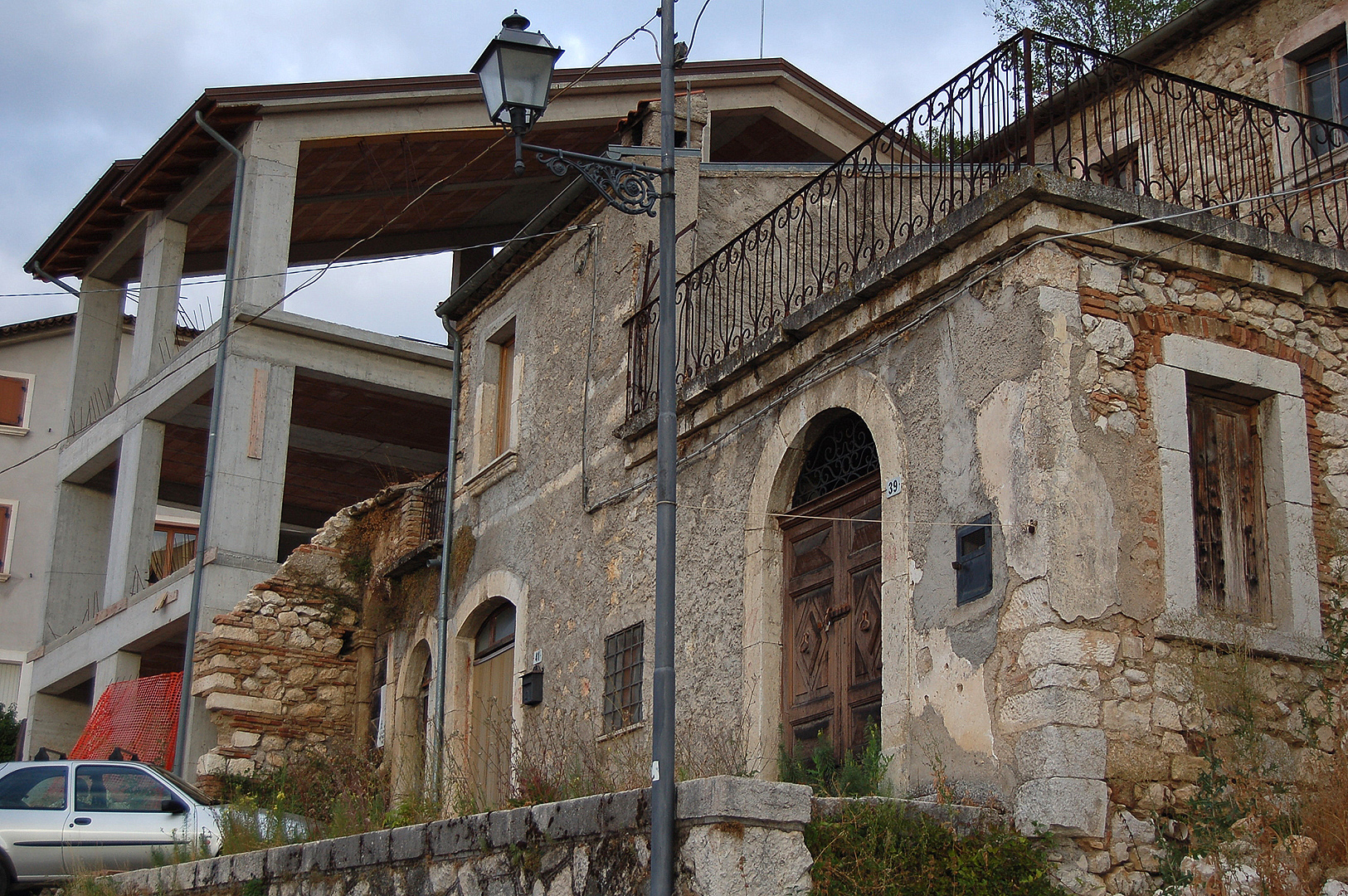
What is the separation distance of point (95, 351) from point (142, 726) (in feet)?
23.0

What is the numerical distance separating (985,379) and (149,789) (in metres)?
7.11

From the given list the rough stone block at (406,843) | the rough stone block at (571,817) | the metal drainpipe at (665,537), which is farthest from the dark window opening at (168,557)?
the metal drainpipe at (665,537)

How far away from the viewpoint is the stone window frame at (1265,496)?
24.3ft

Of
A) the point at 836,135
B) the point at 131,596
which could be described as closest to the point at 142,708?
the point at 131,596

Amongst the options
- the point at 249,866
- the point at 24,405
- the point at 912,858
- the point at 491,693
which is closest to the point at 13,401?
the point at 24,405

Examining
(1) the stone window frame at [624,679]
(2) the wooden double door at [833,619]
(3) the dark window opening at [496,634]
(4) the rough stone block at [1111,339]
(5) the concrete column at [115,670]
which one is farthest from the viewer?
(5) the concrete column at [115,670]

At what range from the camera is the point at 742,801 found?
19.7ft

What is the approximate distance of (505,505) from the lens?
13273 millimetres

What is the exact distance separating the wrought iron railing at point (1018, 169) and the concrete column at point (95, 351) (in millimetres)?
11665

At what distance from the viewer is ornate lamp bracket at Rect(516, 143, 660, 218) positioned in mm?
7645

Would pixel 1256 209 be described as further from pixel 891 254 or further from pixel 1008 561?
pixel 1008 561

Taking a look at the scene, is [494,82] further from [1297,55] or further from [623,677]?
[1297,55]

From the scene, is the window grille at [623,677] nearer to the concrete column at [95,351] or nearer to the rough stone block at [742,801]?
the rough stone block at [742,801]

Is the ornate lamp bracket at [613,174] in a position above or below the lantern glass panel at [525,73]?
below
